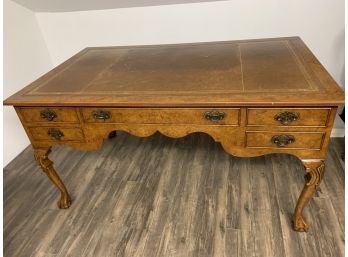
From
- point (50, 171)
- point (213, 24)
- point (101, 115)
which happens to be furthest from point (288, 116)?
point (50, 171)

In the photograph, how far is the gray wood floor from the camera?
1501mm

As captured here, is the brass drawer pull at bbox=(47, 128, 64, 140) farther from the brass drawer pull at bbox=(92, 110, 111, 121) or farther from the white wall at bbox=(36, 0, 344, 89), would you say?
the white wall at bbox=(36, 0, 344, 89)

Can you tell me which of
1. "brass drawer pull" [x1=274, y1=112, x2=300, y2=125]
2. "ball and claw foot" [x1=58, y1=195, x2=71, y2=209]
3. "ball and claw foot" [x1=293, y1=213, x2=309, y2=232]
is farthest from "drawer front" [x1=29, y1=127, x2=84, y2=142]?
"ball and claw foot" [x1=293, y1=213, x2=309, y2=232]

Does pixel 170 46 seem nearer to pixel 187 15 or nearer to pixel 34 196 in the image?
pixel 187 15

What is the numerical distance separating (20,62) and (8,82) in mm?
213

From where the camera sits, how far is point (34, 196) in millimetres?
1956

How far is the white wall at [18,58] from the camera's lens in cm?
214

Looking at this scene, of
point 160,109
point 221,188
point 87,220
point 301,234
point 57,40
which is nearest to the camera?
point 160,109

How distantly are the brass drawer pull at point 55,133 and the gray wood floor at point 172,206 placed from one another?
0.60m

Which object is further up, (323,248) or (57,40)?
(57,40)

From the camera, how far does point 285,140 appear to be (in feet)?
4.09

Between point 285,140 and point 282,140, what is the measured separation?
0.04 feet

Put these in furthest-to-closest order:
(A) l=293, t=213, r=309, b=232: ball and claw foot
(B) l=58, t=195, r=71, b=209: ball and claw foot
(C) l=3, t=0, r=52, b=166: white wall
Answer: (C) l=3, t=0, r=52, b=166: white wall → (B) l=58, t=195, r=71, b=209: ball and claw foot → (A) l=293, t=213, r=309, b=232: ball and claw foot

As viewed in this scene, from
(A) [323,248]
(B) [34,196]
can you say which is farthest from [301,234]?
(B) [34,196]
